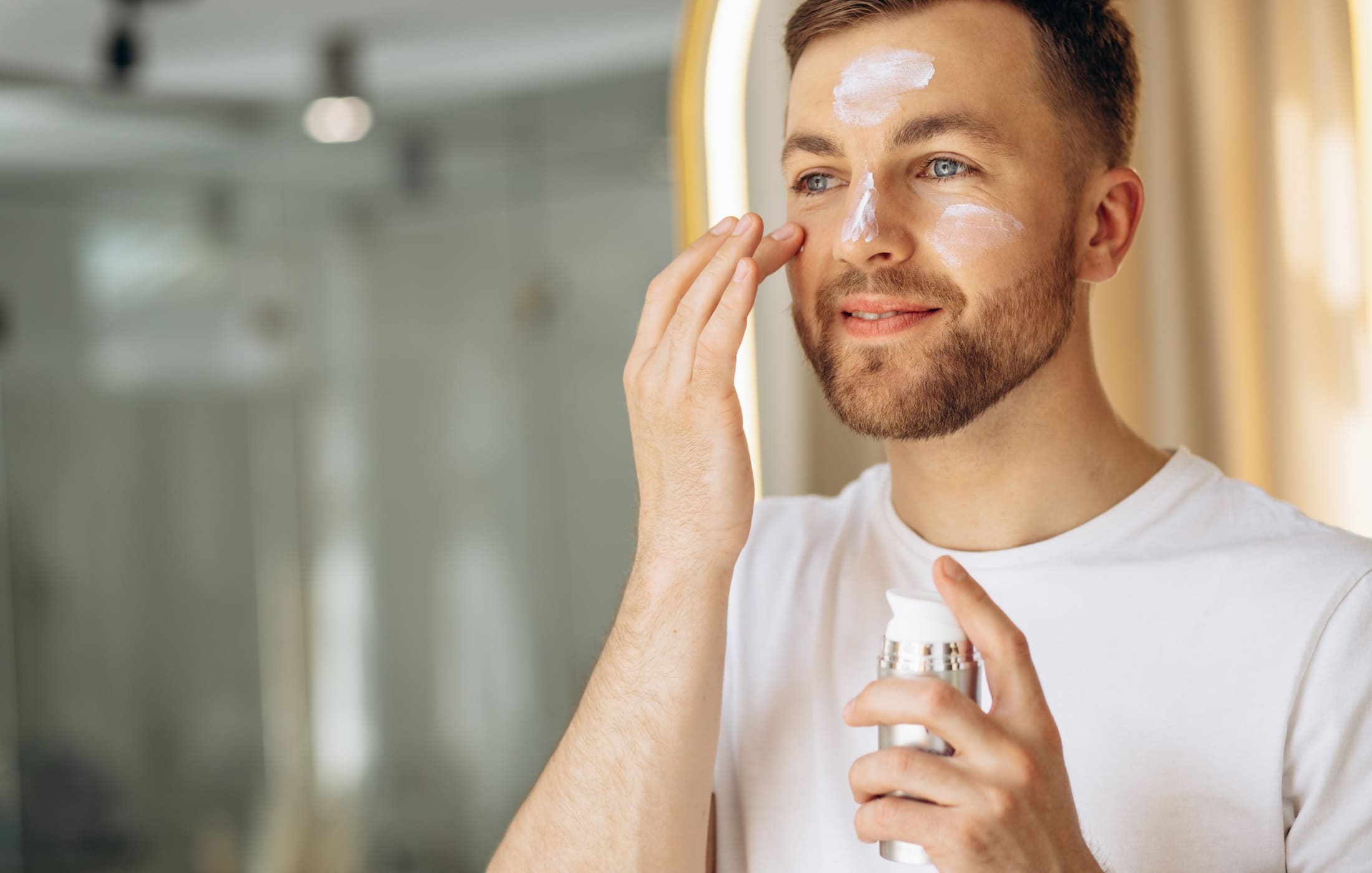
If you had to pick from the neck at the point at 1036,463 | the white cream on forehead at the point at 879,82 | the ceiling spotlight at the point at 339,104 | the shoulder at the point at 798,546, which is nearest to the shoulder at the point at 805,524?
the shoulder at the point at 798,546

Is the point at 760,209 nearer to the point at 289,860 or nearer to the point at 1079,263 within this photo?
the point at 1079,263

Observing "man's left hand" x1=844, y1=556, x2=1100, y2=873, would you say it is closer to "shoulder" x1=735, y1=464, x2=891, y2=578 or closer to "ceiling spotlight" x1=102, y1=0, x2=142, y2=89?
"shoulder" x1=735, y1=464, x2=891, y2=578

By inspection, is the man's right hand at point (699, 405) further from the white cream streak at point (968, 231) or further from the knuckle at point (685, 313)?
the white cream streak at point (968, 231)

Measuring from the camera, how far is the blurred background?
9.48 feet

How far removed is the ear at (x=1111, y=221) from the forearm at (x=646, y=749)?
0.40m

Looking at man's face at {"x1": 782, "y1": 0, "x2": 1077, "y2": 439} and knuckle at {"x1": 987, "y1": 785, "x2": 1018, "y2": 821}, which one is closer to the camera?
knuckle at {"x1": 987, "y1": 785, "x2": 1018, "y2": 821}

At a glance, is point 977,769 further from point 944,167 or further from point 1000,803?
point 944,167

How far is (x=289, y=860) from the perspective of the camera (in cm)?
316

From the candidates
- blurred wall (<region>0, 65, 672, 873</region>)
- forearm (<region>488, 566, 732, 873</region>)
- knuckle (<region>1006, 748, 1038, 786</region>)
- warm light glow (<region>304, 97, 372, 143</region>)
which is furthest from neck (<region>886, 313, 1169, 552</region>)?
warm light glow (<region>304, 97, 372, 143</region>)

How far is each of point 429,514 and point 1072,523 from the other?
2379 millimetres

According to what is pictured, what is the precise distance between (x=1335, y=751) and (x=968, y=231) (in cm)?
43

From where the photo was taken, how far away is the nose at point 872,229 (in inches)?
36.7

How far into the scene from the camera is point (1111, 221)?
1.03m

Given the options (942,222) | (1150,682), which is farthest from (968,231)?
(1150,682)
